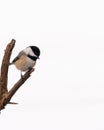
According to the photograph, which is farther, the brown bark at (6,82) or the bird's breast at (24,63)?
the bird's breast at (24,63)

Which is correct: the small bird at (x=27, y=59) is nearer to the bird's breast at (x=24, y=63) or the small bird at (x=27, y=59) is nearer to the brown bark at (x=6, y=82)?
the bird's breast at (x=24, y=63)

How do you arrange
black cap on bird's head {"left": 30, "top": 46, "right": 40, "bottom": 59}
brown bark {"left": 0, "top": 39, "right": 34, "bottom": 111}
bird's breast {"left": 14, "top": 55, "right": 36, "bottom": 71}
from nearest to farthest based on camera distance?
brown bark {"left": 0, "top": 39, "right": 34, "bottom": 111} → black cap on bird's head {"left": 30, "top": 46, "right": 40, "bottom": 59} → bird's breast {"left": 14, "top": 55, "right": 36, "bottom": 71}

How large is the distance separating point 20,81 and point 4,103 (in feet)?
1.31

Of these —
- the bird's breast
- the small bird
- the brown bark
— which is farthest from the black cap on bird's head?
the brown bark

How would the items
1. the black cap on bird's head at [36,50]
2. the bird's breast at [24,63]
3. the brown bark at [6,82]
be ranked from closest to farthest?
the brown bark at [6,82]
the black cap on bird's head at [36,50]
the bird's breast at [24,63]

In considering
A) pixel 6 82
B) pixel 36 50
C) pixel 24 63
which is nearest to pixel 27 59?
pixel 24 63

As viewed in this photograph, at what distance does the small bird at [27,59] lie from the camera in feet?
20.8

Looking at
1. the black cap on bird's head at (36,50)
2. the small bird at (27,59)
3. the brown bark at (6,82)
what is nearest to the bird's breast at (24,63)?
the small bird at (27,59)

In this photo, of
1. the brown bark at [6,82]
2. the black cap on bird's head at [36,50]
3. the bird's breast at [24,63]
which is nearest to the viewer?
the brown bark at [6,82]

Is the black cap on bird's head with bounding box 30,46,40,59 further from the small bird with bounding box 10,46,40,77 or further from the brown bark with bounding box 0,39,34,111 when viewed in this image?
the brown bark with bounding box 0,39,34,111

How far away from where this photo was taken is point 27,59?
6.58 metres

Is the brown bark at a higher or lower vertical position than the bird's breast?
lower

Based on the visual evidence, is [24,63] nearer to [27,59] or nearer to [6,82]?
[27,59]

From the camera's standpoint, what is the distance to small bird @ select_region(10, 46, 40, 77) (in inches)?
250
